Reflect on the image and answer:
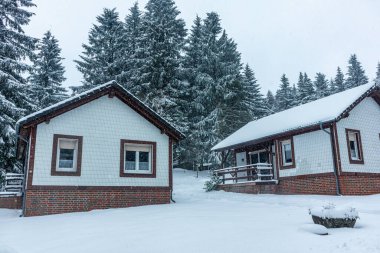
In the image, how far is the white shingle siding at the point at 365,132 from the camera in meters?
18.2

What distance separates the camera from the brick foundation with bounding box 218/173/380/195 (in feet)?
57.8

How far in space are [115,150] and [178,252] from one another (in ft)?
32.5

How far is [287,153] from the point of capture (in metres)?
21.1

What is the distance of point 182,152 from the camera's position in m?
36.8

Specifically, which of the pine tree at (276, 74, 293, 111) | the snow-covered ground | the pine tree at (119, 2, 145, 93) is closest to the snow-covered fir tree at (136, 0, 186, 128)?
the pine tree at (119, 2, 145, 93)

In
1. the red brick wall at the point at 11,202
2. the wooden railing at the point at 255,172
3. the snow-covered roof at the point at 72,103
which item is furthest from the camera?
the wooden railing at the point at 255,172

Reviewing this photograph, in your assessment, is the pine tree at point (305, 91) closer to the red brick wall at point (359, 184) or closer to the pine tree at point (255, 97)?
the pine tree at point (255, 97)

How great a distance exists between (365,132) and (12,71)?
22993mm

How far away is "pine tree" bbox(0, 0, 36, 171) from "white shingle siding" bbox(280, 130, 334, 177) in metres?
17.6

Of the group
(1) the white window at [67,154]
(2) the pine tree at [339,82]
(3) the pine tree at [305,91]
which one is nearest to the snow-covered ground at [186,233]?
(1) the white window at [67,154]

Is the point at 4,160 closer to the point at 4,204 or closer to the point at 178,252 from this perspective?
the point at 4,204

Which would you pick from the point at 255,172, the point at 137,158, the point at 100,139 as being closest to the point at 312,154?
the point at 255,172

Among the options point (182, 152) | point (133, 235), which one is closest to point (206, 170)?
point (182, 152)

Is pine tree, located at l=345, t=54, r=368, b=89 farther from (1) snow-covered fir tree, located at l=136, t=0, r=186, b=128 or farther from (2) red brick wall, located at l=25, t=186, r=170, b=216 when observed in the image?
(2) red brick wall, located at l=25, t=186, r=170, b=216
